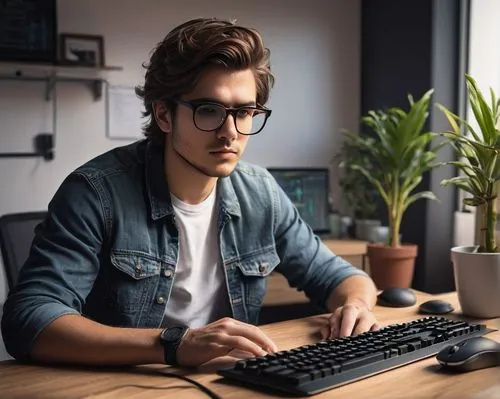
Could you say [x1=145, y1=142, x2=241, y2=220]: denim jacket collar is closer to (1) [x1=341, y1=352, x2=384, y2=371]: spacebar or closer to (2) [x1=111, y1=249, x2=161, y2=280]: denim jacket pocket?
(2) [x1=111, y1=249, x2=161, y2=280]: denim jacket pocket

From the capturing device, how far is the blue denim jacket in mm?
1228

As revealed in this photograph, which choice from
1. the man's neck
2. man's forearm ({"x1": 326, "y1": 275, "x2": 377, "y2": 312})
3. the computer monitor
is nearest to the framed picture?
the computer monitor

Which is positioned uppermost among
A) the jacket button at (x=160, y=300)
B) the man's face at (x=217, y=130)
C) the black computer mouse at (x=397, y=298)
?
the man's face at (x=217, y=130)

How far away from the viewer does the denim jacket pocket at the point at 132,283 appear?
139cm

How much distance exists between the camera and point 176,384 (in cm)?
103

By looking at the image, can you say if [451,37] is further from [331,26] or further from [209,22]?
[209,22]

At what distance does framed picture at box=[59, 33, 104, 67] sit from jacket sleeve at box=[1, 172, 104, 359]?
171cm

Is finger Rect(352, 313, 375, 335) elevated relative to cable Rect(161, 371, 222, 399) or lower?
elevated

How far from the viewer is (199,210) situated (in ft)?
5.09

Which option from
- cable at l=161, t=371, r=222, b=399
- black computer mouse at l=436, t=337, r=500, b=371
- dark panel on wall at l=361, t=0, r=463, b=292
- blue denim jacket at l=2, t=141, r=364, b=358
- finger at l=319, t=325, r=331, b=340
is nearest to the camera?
cable at l=161, t=371, r=222, b=399

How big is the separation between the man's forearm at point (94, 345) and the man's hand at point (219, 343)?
48mm

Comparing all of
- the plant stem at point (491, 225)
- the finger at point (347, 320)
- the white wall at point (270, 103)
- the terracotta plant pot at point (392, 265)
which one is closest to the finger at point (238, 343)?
the finger at point (347, 320)

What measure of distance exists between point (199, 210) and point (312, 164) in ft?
6.90

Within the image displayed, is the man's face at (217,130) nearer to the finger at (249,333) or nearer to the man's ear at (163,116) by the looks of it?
the man's ear at (163,116)
